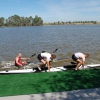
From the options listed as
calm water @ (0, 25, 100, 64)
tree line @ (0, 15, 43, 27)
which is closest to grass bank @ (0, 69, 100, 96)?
calm water @ (0, 25, 100, 64)

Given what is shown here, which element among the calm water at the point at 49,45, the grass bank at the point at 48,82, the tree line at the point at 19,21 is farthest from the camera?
the tree line at the point at 19,21

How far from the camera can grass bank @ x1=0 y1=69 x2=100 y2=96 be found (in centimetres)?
666

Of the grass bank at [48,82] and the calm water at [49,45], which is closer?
the grass bank at [48,82]

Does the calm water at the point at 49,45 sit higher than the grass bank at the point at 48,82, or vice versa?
the grass bank at the point at 48,82

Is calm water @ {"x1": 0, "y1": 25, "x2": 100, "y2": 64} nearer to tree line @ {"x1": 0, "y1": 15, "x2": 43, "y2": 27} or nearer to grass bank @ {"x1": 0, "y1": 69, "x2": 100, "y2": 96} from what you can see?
grass bank @ {"x1": 0, "y1": 69, "x2": 100, "y2": 96}

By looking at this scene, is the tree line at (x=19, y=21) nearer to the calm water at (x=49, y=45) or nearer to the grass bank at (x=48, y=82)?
the calm water at (x=49, y=45)

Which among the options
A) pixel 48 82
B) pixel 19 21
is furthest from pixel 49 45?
pixel 19 21

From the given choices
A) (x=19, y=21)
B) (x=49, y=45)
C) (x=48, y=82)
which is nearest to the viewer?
(x=48, y=82)

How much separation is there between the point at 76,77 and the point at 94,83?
3.62 ft

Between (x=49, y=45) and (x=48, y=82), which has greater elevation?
(x=48, y=82)

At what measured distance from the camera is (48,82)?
7492 mm

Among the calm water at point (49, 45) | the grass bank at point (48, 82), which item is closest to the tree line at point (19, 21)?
the calm water at point (49, 45)

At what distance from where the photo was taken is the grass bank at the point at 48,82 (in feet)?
21.8

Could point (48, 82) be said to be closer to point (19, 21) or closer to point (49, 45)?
point (49, 45)
